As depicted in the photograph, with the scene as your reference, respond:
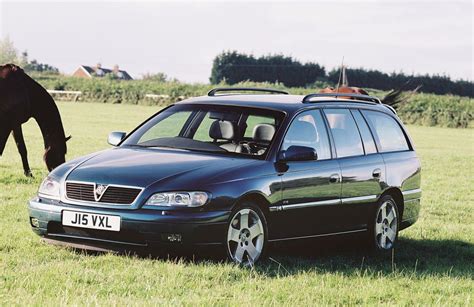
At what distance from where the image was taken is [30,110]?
51.5ft

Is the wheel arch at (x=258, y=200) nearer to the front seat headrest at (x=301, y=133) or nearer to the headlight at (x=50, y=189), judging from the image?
the front seat headrest at (x=301, y=133)

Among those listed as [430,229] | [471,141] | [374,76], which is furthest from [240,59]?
[430,229]

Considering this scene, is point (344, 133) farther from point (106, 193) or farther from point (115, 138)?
point (106, 193)

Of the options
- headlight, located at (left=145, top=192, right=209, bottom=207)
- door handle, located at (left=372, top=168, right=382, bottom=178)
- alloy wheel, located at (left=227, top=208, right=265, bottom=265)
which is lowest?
alloy wheel, located at (left=227, top=208, right=265, bottom=265)

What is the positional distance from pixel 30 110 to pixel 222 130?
754cm

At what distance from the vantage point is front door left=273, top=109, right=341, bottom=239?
843 cm

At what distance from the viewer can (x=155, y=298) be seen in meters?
6.27

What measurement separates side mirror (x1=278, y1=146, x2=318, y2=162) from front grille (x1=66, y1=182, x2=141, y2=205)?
4.92 ft

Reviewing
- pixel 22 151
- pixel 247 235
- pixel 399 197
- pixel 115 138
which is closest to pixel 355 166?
pixel 399 197

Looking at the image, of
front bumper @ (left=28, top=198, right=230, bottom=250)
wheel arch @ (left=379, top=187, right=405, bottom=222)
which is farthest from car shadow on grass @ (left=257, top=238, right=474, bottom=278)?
front bumper @ (left=28, top=198, right=230, bottom=250)

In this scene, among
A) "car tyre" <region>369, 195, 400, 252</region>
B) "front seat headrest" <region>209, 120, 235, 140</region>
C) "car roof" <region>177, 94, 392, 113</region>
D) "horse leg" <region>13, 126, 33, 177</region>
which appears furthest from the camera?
"horse leg" <region>13, 126, 33, 177</region>

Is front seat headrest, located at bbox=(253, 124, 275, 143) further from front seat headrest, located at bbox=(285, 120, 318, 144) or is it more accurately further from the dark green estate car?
front seat headrest, located at bbox=(285, 120, 318, 144)

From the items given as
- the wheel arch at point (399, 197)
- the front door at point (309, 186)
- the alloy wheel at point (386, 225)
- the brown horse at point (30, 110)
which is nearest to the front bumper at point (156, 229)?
the front door at point (309, 186)

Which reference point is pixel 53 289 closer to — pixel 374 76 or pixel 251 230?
pixel 251 230
